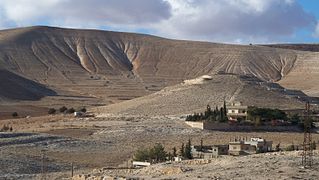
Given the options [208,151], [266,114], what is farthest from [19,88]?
[208,151]

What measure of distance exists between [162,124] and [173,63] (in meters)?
97.4

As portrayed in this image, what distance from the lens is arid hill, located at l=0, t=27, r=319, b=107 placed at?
5364 inches

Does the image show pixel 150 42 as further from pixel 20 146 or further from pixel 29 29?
pixel 20 146

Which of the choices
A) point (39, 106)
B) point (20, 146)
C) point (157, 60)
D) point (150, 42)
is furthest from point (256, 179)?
point (150, 42)

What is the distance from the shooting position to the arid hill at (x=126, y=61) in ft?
447

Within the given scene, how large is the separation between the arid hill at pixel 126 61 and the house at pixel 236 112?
50006mm

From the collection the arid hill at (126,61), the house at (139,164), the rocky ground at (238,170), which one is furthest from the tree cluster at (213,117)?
the arid hill at (126,61)

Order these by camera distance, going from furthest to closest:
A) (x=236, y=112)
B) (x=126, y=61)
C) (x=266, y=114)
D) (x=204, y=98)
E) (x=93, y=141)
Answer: (x=126, y=61) → (x=204, y=98) → (x=236, y=112) → (x=266, y=114) → (x=93, y=141)

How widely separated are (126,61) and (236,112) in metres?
96.1

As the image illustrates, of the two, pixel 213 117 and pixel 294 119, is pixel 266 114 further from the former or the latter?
pixel 213 117

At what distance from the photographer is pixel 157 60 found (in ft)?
542

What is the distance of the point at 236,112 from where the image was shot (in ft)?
237

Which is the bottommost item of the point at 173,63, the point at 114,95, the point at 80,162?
the point at 80,162

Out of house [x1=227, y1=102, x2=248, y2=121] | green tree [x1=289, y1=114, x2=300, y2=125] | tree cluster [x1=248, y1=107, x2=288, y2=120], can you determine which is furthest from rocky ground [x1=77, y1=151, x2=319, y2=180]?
house [x1=227, y1=102, x2=248, y2=121]
